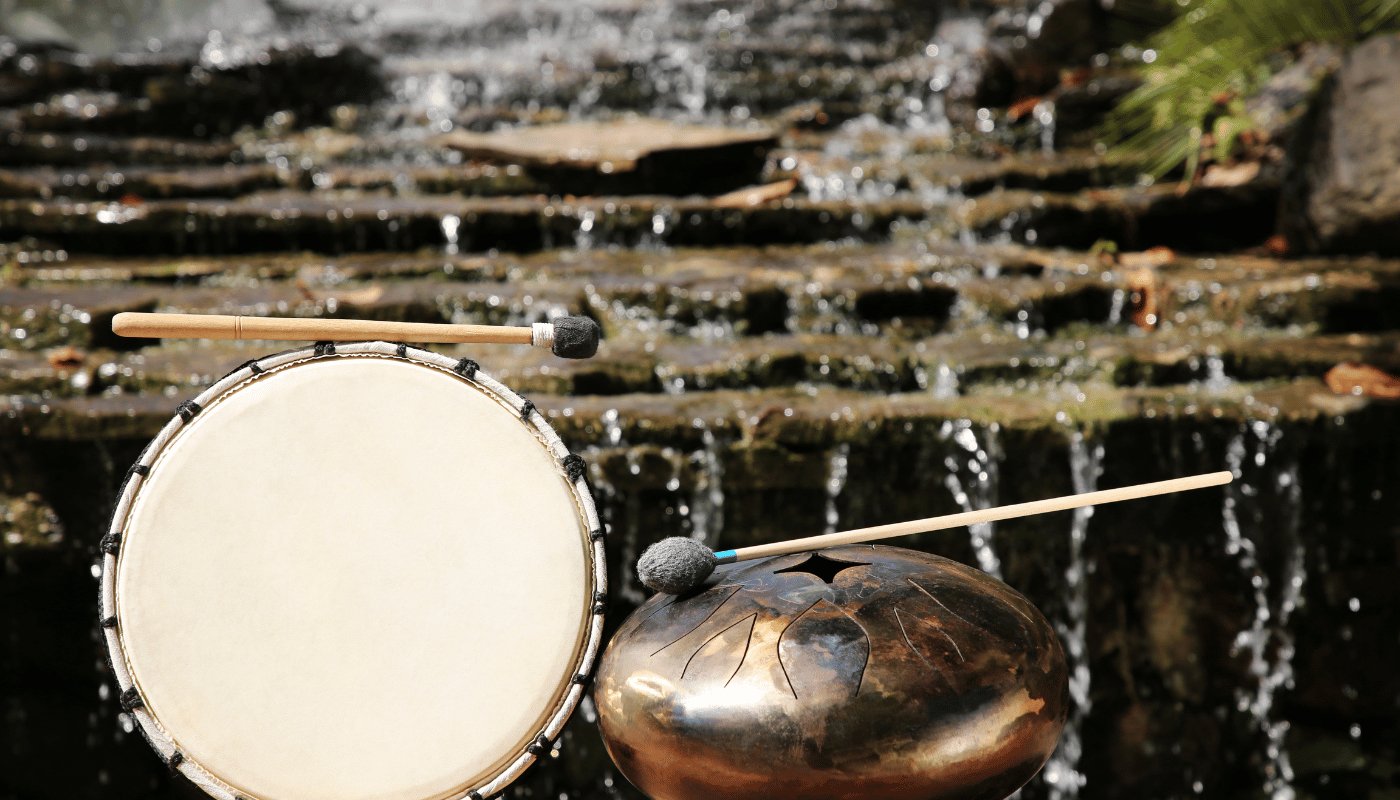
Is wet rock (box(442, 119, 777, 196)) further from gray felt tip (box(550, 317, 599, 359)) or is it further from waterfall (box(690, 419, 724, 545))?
gray felt tip (box(550, 317, 599, 359))

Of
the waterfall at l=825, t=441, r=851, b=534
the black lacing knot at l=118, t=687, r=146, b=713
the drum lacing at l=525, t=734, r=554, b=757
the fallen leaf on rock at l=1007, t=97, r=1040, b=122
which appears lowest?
the drum lacing at l=525, t=734, r=554, b=757

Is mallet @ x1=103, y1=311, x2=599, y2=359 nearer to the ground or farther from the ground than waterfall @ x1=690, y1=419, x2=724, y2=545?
farther from the ground

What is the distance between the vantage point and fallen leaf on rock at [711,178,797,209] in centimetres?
481

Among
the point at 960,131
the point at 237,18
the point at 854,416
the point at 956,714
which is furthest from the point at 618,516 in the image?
the point at 237,18

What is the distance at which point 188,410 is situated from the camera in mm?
1616

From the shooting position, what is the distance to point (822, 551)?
188 centimetres

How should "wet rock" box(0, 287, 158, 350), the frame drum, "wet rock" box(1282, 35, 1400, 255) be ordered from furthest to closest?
1. "wet rock" box(1282, 35, 1400, 255)
2. "wet rock" box(0, 287, 158, 350)
3. the frame drum

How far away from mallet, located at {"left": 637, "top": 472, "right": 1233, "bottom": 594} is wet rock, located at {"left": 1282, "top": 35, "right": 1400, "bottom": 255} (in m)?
2.88

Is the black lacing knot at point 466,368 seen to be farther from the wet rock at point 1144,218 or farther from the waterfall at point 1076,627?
the wet rock at point 1144,218

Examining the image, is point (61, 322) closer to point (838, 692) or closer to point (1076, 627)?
point (838, 692)

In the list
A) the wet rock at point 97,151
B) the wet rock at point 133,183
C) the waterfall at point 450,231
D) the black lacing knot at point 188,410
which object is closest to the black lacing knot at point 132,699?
the black lacing knot at point 188,410

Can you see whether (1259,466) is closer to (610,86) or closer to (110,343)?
(110,343)

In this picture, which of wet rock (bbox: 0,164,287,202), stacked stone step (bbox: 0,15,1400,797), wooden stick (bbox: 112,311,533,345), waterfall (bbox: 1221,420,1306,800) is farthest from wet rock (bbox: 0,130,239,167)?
waterfall (bbox: 1221,420,1306,800)

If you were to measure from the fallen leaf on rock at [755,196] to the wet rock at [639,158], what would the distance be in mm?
202
